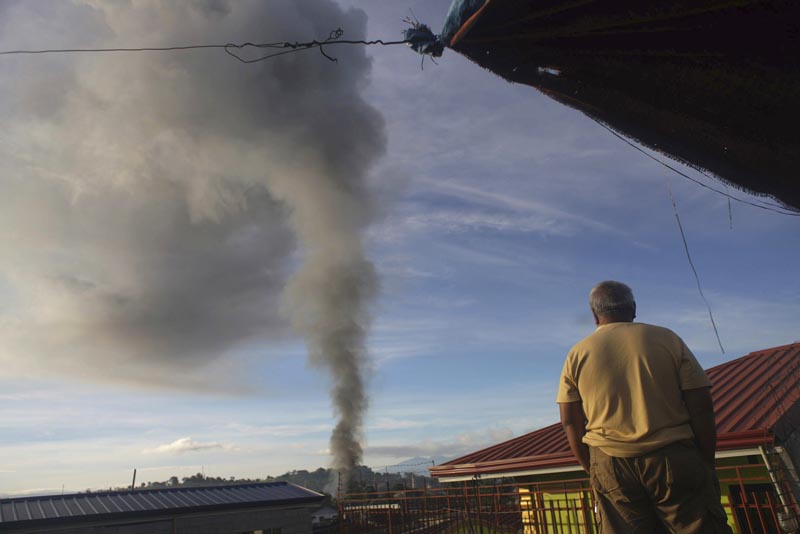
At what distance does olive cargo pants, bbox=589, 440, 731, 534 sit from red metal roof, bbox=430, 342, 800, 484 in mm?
5417

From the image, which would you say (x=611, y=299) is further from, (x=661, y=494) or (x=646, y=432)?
(x=661, y=494)

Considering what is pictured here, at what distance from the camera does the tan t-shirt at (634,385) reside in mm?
1751

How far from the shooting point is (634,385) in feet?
6.01

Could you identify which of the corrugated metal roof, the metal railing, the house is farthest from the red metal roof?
the corrugated metal roof

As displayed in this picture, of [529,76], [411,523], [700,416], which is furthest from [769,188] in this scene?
[411,523]

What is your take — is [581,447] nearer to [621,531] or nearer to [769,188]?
[621,531]

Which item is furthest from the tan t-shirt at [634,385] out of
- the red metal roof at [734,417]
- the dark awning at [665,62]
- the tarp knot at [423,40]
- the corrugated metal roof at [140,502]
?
the corrugated metal roof at [140,502]

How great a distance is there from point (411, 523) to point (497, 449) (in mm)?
2562

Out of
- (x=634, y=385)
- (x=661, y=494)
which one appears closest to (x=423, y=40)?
(x=634, y=385)

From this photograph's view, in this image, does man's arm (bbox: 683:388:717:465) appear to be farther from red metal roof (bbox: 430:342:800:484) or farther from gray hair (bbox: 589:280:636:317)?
red metal roof (bbox: 430:342:800:484)

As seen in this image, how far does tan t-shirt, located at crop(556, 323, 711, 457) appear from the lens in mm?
1751

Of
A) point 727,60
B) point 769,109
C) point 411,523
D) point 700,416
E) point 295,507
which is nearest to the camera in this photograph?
point 700,416

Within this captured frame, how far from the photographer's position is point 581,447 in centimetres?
200

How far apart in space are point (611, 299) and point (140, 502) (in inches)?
623
